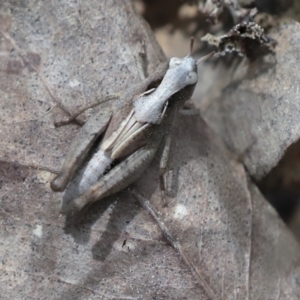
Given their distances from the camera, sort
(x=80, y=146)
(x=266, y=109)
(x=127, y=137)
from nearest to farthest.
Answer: (x=80, y=146) → (x=127, y=137) → (x=266, y=109)

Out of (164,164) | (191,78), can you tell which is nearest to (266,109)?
(191,78)

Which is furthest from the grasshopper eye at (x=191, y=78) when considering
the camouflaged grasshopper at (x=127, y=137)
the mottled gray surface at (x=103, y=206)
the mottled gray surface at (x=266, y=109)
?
the mottled gray surface at (x=266, y=109)

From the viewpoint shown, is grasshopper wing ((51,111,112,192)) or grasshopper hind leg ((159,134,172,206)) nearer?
grasshopper wing ((51,111,112,192))

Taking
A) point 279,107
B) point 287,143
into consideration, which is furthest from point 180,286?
point 279,107

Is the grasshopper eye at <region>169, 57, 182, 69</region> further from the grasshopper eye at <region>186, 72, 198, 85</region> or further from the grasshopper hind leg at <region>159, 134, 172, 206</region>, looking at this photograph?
the grasshopper hind leg at <region>159, 134, 172, 206</region>

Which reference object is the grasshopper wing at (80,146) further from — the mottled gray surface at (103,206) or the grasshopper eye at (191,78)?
the grasshopper eye at (191,78)

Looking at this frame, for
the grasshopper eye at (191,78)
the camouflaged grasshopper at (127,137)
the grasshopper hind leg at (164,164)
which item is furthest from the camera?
the grasshopper eye at (191,78)

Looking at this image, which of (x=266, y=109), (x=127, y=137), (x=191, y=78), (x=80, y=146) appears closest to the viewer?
(x=80, y=146)

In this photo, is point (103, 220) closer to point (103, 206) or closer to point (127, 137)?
point (103, 206)

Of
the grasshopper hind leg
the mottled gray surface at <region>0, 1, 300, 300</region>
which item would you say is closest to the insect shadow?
Result: the mottled gray surface at <region>0, 1, 300, 300</region>
